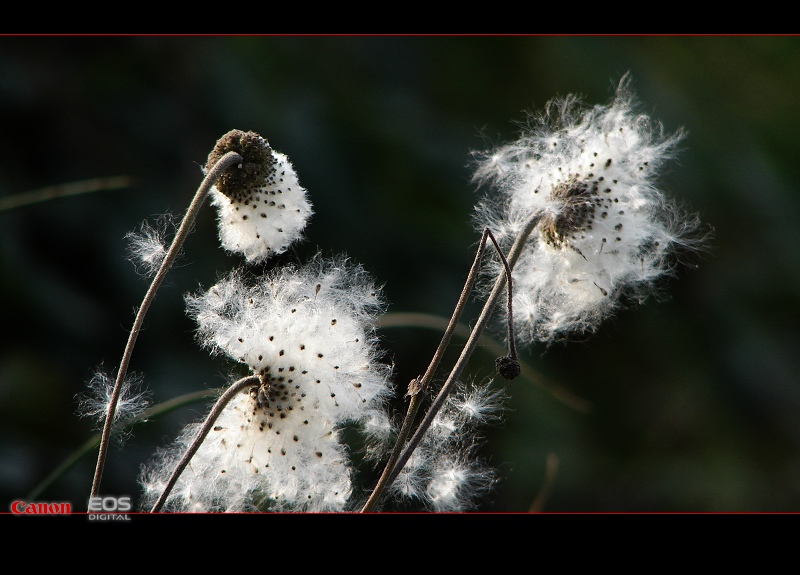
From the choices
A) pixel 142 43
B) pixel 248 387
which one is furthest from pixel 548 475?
pixel 142 43

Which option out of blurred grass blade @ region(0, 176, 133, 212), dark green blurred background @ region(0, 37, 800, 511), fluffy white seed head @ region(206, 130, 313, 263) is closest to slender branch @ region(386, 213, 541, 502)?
fluffy white seed head @ region(206, 130, 313, 263)

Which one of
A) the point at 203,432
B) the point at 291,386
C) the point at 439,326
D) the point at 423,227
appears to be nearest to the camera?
the point at 203,432

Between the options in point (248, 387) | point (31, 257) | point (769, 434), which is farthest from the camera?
point (769, 434)

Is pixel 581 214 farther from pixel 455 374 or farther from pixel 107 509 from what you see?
pixel 107 509

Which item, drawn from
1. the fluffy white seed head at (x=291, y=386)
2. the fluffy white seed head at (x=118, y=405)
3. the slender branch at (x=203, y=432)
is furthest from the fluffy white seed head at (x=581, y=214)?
the fluffy white seed head at (x=118, y=405)

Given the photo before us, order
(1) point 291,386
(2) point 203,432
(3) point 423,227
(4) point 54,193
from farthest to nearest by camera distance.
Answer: (3) point 423,227 → (4) point 54,193 → (1) point 291,386 → (2) point 203,432

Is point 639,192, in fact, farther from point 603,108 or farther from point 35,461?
point 35,461

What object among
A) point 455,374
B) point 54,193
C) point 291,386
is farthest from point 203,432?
point 54,193
